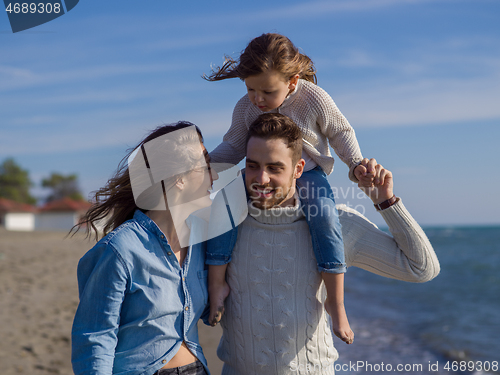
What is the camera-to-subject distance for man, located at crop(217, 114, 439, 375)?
2414mm

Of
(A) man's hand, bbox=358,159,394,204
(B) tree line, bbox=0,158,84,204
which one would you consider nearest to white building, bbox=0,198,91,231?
(B) tree line, bbox=0,158,84,204

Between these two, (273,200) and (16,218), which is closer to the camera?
(273,200)

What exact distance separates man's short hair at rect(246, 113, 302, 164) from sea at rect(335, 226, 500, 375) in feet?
18.4

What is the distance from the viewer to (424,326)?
10938mm

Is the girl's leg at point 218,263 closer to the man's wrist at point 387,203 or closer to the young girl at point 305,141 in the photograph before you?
the young girl at point 305,141

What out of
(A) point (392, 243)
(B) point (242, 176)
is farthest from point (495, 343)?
(B) point (242, 176)

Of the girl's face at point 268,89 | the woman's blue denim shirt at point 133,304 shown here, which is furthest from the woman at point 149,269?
the girl's face at point 268,89

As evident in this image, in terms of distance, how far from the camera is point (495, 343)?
9477mm

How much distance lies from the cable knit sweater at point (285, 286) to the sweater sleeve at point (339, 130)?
359 millimetres

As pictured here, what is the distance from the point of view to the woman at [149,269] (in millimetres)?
2088

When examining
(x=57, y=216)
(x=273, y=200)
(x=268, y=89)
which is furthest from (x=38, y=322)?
(x=57, y=216)

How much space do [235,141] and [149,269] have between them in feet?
3.34

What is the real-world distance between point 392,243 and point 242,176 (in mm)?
964

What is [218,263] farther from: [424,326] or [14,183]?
[14,183]
